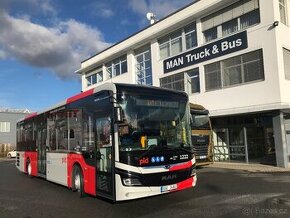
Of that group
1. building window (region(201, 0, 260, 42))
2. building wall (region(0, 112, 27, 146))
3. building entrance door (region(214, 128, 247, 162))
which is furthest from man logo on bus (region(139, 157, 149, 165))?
building wall (region(0, 112, 27, 146))

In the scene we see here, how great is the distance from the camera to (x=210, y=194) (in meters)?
10.9

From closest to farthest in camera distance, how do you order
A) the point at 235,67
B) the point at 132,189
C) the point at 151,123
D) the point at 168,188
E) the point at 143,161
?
the point at 132,189, the point at 143,161, the point at 168,188, the point at 151,123, the point at 235,67

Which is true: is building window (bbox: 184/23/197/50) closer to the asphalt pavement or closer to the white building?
the white building

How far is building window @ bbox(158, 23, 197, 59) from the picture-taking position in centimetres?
2522

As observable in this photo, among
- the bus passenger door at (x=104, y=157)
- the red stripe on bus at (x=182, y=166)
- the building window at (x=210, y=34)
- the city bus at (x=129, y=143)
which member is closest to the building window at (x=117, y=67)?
the building window at (x=210, y=34)

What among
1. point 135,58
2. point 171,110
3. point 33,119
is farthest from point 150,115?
point 135,58

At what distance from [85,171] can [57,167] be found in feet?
9.21

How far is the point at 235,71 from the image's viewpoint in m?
21.8

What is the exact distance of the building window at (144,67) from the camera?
29500mm

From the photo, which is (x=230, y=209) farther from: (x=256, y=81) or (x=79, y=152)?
(x=256, y=81)

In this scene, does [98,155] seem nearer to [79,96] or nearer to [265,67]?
[79,96]

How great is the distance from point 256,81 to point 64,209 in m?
14.2

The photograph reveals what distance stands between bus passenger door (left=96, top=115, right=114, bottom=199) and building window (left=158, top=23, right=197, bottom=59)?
54.2ft

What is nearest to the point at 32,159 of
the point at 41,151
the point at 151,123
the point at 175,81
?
the point at 41,151
